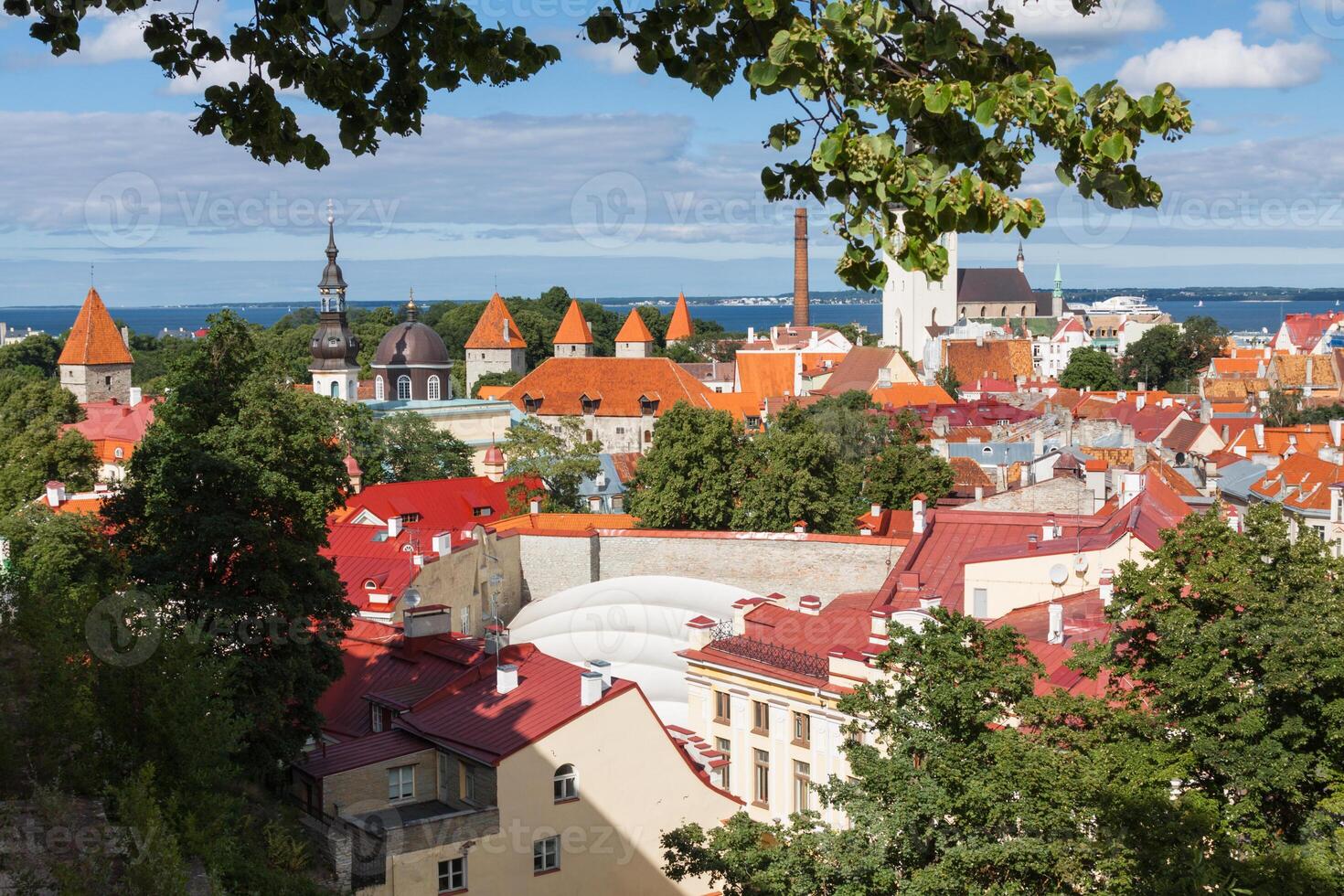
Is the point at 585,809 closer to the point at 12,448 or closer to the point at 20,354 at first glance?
the point at 12,448

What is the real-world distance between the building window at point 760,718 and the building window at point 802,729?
576 millimetres

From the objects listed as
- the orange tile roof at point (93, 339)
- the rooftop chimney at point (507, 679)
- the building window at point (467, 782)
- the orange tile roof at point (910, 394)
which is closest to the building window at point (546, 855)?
the building window at point (467, 782)

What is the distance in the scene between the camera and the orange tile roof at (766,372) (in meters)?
95.3

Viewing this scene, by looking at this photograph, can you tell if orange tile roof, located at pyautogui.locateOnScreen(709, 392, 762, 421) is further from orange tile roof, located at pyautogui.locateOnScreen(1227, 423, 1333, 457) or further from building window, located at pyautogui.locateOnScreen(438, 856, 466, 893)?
building window, located at pyautogui.locateOnScreen(438, 856, 466, 893)

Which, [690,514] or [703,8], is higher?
[703,8]

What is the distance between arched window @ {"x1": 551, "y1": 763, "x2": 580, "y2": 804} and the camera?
18.1 metres

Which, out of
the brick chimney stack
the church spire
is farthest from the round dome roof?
the brick chimney stack

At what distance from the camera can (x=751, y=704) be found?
21.6 meters

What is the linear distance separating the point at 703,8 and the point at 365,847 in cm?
1327

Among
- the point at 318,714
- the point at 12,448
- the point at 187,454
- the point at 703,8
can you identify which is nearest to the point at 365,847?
the point at 318,714

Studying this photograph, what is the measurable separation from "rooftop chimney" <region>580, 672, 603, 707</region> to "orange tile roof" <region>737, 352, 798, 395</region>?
7704 cm

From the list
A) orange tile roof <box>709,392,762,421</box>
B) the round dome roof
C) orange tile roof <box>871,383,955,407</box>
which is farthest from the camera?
orange tile roof <box>871,383,955,407</box>

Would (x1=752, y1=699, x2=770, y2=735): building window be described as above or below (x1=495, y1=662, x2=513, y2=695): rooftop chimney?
below

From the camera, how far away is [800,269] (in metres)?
115
